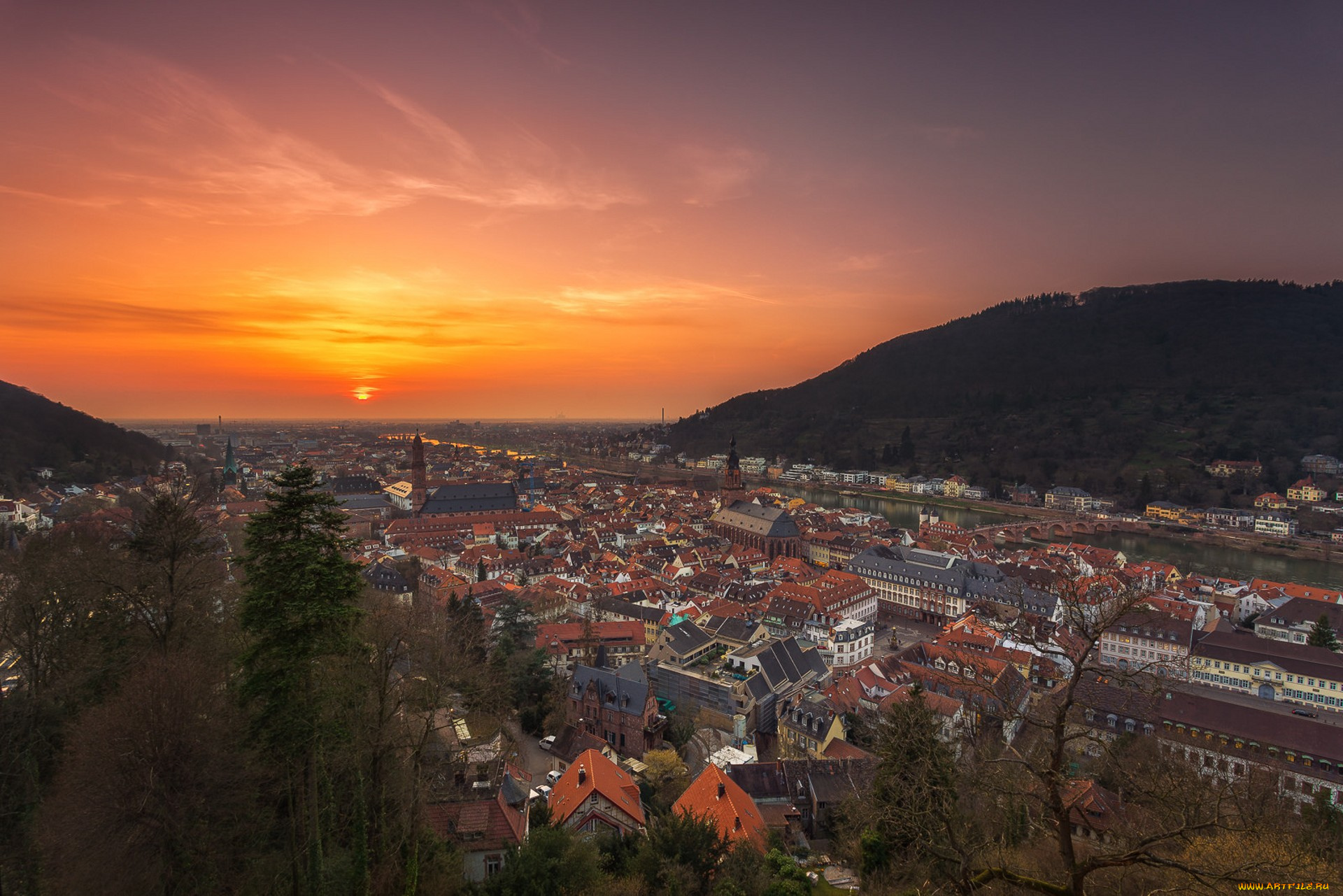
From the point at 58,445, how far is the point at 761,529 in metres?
69.5

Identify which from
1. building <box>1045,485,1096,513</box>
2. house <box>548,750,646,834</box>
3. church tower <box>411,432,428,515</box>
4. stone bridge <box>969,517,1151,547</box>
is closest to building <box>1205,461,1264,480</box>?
building <box>1045,485,1096,513</box>

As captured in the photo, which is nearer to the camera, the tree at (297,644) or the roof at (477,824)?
the tree at (297,644)

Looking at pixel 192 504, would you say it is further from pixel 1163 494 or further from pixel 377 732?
pixel 1163 494

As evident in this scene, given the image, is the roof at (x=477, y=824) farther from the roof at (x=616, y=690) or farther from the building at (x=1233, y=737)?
the building at (x=1233, y=737)

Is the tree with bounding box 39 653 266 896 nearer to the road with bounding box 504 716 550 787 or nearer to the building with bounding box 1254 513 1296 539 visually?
the road with bounding box 504 716 550 787

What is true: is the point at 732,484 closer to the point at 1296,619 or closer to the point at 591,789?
the point at 1296,619

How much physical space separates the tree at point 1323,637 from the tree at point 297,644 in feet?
129

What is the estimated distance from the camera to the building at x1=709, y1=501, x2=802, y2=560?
5228 centimetres

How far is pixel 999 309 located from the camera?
197875mm

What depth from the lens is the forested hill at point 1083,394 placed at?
314 feet

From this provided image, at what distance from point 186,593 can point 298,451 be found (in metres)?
119

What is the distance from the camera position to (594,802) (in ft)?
47.5

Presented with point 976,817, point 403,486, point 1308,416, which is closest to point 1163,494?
point 1308,416

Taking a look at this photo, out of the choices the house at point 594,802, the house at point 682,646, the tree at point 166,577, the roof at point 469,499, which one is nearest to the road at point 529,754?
the house at point 594,802
